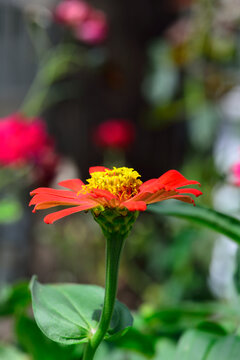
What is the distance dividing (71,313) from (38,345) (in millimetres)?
196

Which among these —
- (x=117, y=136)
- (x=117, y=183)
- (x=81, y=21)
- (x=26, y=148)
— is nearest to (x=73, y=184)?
(x=117, y=183)

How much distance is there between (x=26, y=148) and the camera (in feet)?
3.64

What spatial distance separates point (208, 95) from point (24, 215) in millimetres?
1145

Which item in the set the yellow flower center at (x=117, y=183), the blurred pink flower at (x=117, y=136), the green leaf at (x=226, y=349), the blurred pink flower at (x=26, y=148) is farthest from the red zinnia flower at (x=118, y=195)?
the blurred pink flower at (x=117, y=136)

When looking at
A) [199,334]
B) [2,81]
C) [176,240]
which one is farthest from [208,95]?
[2,81]

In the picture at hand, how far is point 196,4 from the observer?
147 cm

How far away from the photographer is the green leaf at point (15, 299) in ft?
1.78

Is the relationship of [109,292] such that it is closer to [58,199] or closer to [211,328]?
[58,199]

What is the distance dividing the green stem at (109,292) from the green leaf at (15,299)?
0.22 metres

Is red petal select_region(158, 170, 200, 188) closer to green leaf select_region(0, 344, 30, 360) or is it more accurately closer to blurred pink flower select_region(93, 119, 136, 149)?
green leaf select_region(0, 344, 30, 360)

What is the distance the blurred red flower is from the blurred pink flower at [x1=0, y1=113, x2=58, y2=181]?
0.35 m

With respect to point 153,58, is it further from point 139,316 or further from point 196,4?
point 139,316

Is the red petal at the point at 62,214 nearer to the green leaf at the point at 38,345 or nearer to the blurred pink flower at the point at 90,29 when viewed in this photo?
the green leaf at the point at 38,345

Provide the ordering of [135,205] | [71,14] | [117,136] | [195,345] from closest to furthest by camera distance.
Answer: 1. [135,205]
2. [195,345]
3. [71,14]
4. [117,136]
